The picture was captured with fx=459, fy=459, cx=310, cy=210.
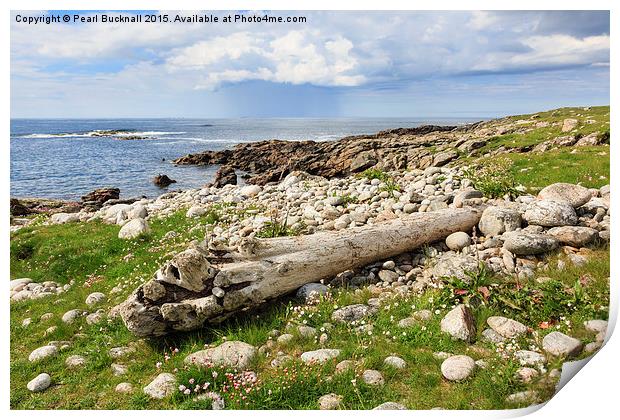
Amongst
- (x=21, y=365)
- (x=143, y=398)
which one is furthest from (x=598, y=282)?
(x=21, y=365)

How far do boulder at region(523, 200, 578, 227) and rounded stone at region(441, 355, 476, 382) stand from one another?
3.90 metres

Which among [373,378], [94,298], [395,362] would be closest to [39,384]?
[94,298]

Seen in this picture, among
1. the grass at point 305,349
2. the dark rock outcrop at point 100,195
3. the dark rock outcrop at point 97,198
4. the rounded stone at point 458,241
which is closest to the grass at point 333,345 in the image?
the grass at point 305,349

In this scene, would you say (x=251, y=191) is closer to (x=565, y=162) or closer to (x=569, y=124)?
(x=565, y=162)

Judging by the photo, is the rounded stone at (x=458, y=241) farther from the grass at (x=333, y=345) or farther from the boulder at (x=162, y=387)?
the boulder at (x=162, y=387)

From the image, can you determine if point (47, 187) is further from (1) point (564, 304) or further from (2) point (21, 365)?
(1) point (564, 304)

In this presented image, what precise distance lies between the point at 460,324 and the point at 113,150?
773 inches

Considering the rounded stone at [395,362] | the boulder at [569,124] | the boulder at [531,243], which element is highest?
the boulder at [569,124]

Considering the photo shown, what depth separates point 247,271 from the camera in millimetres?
6703

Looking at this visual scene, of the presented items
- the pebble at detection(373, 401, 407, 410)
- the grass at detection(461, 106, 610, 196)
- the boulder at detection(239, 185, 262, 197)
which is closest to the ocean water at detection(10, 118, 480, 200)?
the grass at detection(461, 106, 610, 196)

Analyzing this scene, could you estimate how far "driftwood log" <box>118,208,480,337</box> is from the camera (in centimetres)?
620

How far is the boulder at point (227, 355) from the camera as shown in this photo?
569 cm

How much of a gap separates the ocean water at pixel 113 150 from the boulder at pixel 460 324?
491 cm

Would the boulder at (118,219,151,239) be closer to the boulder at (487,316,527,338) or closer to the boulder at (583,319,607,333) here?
the boulder at (487,316,527,338)
